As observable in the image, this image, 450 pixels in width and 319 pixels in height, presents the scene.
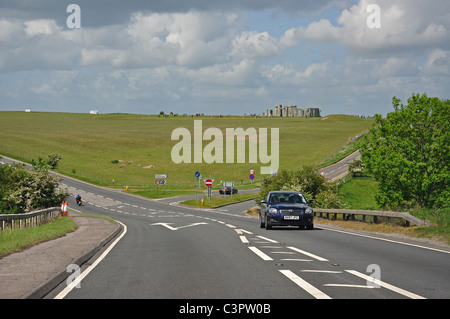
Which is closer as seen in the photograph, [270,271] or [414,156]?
[270,271]

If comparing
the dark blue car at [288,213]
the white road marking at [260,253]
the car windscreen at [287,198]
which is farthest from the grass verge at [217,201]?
the white road marking at [260,253]

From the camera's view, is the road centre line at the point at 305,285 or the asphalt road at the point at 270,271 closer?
the road centre line at the point at 305,285

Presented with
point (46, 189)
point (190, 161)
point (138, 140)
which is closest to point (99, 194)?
point (46, 189)

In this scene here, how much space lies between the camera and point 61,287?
8.44 m

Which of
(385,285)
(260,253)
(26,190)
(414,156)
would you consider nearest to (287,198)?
(260,253)

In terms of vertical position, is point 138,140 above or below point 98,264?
above

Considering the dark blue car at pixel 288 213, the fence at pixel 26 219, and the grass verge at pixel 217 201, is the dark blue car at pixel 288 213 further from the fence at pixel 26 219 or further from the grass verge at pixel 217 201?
the grass verge at pixel 217 201

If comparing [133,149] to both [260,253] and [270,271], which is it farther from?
[270,271]

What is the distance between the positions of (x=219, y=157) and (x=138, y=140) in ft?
111

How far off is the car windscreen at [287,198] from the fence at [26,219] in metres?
10.5

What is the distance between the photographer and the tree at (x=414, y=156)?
4572 cm

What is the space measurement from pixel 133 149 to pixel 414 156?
86.2 meters

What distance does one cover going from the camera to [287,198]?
2331 cm
